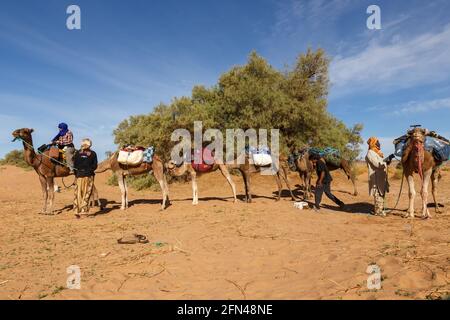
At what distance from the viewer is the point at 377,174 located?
10961 mm

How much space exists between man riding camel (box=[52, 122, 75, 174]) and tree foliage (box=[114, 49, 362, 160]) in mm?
7554

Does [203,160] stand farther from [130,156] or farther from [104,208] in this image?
[104,208]

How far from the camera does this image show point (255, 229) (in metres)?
9.27

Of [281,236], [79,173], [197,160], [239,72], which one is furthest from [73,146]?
[239,72]

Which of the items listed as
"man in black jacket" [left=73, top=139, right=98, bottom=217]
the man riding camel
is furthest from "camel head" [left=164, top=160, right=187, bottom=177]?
the man riding camel

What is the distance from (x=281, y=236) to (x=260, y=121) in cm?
1315

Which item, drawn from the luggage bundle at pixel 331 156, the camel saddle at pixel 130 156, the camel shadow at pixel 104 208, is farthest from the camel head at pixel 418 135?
the camel shadow at pixel 104 208

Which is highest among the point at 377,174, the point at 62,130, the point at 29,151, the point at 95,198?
the point at 62,130

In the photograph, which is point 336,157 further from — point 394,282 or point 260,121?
point 394,282

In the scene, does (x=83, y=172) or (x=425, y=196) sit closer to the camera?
(x=425, y=196)

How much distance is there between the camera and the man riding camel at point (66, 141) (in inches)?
485

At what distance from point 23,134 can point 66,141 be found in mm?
1340

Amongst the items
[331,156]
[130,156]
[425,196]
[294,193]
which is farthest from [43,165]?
[425,196]

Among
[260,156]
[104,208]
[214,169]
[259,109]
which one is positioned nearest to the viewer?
[104,208]
